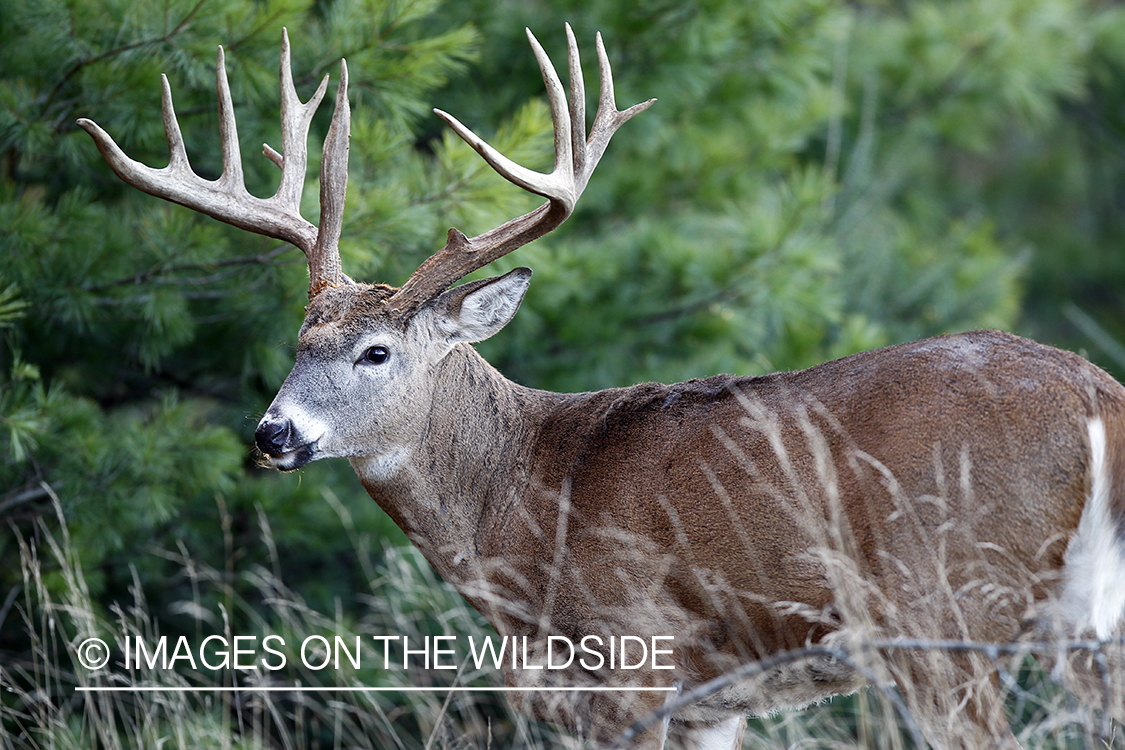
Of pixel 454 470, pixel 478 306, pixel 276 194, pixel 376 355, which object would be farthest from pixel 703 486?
pixel 276 194

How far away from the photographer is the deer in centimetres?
288

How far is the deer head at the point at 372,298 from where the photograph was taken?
3570 mm

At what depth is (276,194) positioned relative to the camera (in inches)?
163

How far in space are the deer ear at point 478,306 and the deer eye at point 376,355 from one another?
0.22m

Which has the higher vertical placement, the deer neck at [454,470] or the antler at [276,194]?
the antler at [276,194]

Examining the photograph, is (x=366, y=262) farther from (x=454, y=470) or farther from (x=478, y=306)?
(x=454, y=470)

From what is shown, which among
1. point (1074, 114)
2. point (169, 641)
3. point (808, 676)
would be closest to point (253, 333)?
point (169, 641)

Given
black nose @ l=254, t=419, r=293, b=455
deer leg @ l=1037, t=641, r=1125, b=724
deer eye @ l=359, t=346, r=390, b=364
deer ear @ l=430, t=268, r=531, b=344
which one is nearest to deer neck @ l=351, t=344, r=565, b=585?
deer ear @ l=430, t=268, r=531, b=344

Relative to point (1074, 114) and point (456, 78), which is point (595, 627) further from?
point (1074, 114)

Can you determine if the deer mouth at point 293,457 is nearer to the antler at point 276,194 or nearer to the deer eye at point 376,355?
the deer eye at point 376,355

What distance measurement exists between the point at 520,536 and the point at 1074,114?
11.7 metres

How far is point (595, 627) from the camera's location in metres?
3.44

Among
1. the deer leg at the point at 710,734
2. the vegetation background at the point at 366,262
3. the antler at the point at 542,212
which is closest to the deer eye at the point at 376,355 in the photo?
the antler at the point at 542,212

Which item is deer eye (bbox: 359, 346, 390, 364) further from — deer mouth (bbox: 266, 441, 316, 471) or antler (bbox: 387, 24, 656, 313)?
deer mouth (bbox: 266, 441, 316, 471)
